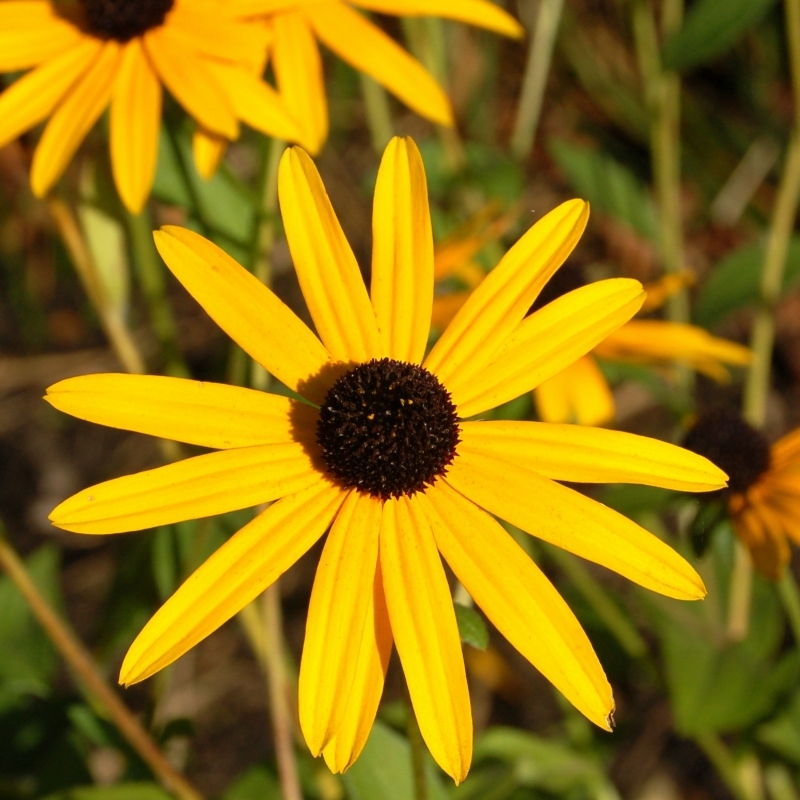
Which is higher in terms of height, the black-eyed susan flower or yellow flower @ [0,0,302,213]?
the black-eyed susan flower

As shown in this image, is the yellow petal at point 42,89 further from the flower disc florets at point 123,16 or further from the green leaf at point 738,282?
the green leaf at point 738,282

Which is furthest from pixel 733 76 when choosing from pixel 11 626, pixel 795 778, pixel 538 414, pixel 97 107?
pixel 11 626

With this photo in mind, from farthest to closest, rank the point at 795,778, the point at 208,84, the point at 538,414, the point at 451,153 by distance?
the point at 451,153, the point at 795,778, the point at 538,414, the point at 208,84

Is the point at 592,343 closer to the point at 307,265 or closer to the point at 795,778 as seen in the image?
the point at 307,265

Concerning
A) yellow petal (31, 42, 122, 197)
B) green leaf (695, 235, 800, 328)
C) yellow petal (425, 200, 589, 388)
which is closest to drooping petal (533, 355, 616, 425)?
green leaf (695, 235, 800, 328)

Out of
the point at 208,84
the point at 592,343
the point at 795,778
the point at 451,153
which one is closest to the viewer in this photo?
the point at 592,343

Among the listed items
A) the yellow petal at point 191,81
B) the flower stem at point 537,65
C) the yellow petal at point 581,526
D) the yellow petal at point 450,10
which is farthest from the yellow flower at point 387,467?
the flower stem at point 537,65

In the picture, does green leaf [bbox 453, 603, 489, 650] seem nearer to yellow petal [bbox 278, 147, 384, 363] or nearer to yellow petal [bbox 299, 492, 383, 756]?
yellow petal [bbox 299, 492, 383, 756]
